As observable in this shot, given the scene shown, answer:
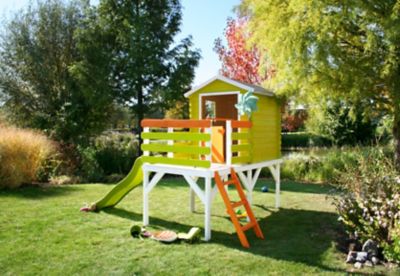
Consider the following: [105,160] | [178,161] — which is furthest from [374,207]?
[105,160]

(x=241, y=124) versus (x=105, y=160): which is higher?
(x=241, y=124)

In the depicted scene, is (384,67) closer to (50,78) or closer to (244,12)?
(244,12)

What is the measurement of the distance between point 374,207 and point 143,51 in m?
10.4

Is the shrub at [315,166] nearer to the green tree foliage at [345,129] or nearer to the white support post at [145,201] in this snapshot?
the green tree foliage at [345,129]

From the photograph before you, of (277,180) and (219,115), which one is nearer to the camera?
(277,180)

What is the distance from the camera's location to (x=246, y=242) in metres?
5.09

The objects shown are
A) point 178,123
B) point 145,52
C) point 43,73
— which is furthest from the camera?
point 43,73

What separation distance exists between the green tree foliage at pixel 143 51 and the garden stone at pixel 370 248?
997 cm

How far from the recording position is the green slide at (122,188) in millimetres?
7070

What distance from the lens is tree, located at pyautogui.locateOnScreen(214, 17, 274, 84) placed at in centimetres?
1755

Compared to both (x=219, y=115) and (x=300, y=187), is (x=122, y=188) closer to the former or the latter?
(x=219, y=115)

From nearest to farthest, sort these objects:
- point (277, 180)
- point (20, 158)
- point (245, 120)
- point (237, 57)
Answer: point (245, 120) < point (277, 180) < point (20, 158) < point (237, 57)

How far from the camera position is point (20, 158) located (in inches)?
366

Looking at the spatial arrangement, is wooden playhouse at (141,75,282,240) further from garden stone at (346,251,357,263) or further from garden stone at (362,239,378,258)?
garden stone at (362,239,378,258)
